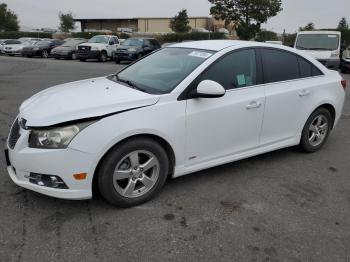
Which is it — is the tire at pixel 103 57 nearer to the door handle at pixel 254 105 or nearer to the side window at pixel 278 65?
the side window at pixel 278 65

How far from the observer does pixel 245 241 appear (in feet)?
10.4

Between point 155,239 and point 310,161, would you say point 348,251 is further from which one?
point 310,161

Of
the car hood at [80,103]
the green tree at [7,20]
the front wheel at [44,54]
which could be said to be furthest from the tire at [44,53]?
the green tree at [7,20]

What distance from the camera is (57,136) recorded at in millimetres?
3283

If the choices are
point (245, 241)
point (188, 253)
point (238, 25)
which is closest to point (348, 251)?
point (245, 241)

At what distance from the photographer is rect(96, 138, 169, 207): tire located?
136 inches

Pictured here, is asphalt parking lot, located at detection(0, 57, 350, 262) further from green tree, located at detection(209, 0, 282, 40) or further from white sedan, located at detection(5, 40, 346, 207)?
green tree, located at detection(209, 0, 282, 40)

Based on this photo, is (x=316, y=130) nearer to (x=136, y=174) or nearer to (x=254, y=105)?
(x=254, y=105)

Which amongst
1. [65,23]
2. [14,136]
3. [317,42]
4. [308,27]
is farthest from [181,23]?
[14,136]

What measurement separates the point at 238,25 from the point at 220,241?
119 feet

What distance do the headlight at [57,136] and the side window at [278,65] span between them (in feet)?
7.76

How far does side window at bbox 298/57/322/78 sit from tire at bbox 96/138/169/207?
2.42m

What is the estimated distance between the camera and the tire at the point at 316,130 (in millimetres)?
5191

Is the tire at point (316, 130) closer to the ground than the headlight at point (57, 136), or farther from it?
closer to the ground
